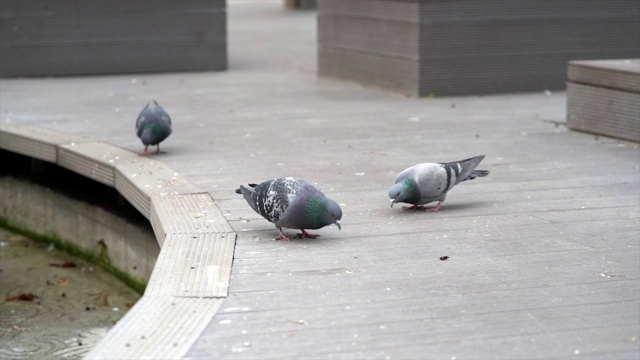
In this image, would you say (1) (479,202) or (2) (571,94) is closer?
(1) (479,202)

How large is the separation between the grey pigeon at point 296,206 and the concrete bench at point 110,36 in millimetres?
8931

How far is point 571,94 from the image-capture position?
9.84 m

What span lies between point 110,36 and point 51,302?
674 cm

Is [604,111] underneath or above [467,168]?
underneath

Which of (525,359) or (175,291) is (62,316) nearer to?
(175,291)

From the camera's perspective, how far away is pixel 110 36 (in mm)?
14141

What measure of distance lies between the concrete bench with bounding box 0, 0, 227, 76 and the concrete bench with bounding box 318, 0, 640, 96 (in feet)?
8.22

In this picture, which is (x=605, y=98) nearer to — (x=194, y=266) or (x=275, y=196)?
(x=275, y=196)

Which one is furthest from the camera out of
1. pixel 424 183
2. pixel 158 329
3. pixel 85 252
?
pixel 85 252

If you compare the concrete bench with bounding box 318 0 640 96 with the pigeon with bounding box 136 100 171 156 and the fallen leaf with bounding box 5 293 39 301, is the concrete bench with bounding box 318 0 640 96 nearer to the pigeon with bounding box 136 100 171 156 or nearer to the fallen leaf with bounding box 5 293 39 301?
the pigeon with bounding box 136 100 171 156

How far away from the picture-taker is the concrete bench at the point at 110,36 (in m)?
13.8

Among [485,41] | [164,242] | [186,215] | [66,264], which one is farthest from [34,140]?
[485,41]

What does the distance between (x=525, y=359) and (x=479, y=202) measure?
276 cm

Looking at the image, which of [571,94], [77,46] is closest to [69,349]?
[571,94]
